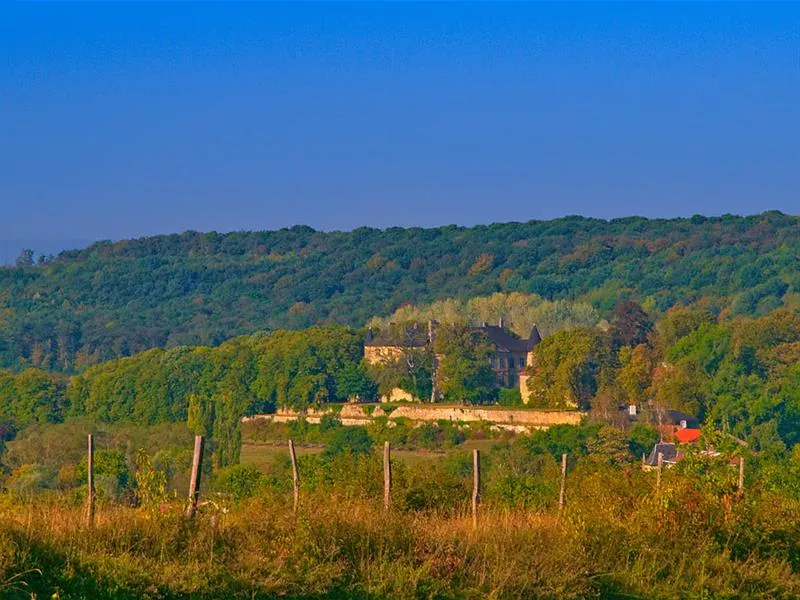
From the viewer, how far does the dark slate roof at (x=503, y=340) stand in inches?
3420

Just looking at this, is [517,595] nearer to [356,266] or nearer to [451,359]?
[451,359]

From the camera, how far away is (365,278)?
547 ft

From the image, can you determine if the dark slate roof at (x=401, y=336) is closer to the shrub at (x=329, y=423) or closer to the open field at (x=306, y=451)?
the shrub at (x=329, y=423)

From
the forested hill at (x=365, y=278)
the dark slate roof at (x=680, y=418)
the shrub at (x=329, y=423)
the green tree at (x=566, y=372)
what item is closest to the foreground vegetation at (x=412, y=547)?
the dark slate roof at (x=680, y=418)

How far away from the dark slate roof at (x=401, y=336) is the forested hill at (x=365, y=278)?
3508 centimetres

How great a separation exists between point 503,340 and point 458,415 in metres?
16.5

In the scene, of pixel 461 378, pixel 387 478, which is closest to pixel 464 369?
pixel 461 378

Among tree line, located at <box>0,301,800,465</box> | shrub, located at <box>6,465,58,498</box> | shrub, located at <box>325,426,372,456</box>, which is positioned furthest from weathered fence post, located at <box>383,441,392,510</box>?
tree line, located at <box>0,301,800,465</box>

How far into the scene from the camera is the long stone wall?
70062 millimetres

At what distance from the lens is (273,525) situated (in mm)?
15391

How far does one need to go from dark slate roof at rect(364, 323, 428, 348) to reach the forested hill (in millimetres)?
35080

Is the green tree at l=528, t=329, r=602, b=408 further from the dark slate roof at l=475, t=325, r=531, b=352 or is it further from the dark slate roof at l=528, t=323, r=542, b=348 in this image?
the dark slate roof at l=528, t=323, r=542, b=348

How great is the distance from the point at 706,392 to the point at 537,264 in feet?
277

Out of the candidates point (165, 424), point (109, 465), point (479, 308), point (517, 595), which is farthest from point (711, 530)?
point (479, 308)
